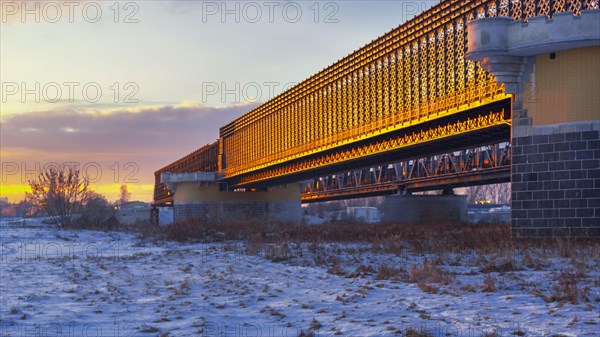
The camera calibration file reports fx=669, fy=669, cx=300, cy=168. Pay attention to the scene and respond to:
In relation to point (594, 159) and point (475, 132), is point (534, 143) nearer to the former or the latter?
point (594, 159)

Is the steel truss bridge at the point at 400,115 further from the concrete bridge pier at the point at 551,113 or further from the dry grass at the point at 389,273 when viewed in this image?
the dry grass at the point at 389,273

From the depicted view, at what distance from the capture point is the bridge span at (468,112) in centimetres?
2369

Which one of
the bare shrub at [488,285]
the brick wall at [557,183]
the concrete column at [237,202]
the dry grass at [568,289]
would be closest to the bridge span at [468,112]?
the brick wall at [557,183]

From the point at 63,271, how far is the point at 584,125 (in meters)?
18.3

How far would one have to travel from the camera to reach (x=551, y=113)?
24.2 meters

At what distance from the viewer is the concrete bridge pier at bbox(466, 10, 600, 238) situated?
76.8ft

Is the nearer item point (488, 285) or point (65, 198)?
point (488, 285)

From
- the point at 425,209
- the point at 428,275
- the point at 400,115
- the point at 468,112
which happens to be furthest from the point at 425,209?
the point at 428,275

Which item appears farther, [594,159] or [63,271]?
[594,159]

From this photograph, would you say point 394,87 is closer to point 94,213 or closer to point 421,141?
point 421,141

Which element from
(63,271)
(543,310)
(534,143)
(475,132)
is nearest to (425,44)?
(475,132)

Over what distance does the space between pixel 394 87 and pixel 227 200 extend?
4668 centimetres

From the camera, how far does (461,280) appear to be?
1525 cm

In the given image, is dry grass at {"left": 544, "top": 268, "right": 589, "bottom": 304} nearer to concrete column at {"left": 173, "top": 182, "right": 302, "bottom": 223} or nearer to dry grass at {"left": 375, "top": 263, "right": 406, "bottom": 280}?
dry grass at {"left": 375, "top": 263, "right": 406, "bottom": 280}
